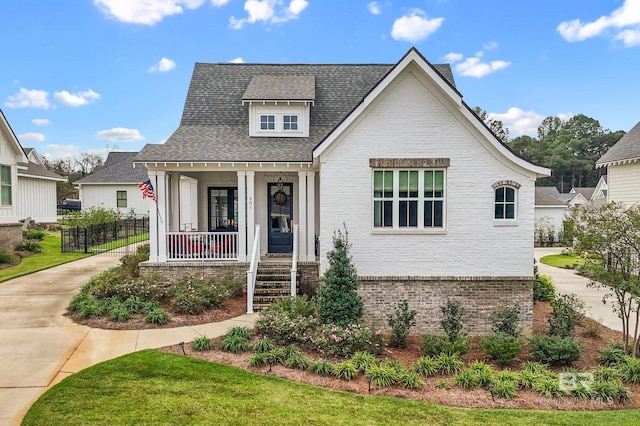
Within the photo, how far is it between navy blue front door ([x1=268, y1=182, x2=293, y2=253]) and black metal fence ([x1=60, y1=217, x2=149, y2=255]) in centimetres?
1121

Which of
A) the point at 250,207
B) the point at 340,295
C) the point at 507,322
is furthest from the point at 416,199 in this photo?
the point at 250,207

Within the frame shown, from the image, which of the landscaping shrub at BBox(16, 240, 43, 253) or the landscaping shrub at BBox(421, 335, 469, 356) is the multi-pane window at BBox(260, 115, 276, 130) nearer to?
the landscaping shrub at BBox(421, 335, 469, 356)

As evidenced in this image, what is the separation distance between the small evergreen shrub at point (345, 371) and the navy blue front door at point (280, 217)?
7889 millimetres

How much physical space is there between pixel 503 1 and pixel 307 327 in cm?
1540

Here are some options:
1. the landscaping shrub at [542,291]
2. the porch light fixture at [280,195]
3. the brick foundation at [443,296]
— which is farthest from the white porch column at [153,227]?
the landscaping shrub at [542,291]

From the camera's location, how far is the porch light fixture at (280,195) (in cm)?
1498

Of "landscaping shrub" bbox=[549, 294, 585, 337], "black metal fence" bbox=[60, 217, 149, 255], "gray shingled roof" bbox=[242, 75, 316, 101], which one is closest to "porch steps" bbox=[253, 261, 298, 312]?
"gray shingled roof" bbox=[242, 75, 316, 101]

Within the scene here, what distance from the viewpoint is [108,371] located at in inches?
278

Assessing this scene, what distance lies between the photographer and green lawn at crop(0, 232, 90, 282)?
614 inches

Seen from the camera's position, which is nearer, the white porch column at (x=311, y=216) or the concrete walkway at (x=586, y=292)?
the concrete walkway at (x=586, y=292)

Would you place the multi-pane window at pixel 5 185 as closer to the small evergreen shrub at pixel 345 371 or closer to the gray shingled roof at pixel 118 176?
the gray shingled roof at pixel 118 176

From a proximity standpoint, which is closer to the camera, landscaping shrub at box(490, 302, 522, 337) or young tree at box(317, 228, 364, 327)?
landscaping shrub at box(490, 302, 522, 337)

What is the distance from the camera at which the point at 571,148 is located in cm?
7269

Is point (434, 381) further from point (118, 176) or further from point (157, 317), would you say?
point (118, 176)
